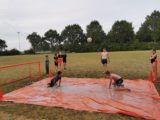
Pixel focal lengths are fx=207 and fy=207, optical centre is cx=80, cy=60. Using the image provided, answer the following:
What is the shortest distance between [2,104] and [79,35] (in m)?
74.4

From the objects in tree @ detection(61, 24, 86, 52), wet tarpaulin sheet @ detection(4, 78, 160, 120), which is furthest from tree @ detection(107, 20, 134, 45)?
wet tarpaulin sheet @ detection(4, 78, 160, 120)

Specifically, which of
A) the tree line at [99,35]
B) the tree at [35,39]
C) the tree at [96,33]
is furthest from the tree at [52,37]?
the tree at [96,33]

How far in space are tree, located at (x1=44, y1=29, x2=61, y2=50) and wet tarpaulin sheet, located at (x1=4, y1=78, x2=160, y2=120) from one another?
73444mm

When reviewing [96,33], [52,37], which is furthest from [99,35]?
[52,37]

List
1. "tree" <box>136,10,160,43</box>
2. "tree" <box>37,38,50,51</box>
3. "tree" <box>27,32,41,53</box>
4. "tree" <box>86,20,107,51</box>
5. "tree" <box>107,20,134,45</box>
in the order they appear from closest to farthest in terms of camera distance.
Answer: "tree" <box>86,20,107,51</box> < "tree" <box>136,10,160,43</box> < "tree" <box>107,20,134,45</box> < "tree" <box>37,38,50,51</box> < "tree" <box>27,32,41,53</box>

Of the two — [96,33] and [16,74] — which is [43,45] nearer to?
[96,33]

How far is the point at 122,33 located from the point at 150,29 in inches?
510

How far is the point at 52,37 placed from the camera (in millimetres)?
83000

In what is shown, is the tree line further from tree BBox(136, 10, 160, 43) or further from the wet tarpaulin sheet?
the wet tarpaulin sheet

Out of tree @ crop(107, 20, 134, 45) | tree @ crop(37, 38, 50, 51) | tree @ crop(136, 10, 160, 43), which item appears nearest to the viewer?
tree @ crop(136, 10, 160, 43)

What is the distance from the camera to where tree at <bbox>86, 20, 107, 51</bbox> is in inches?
2938

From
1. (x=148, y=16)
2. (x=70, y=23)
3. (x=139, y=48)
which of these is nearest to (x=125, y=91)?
(x=139, y=48)

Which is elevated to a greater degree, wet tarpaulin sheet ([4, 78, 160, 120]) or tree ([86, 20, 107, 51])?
tree ([86, 20, 107, 51])

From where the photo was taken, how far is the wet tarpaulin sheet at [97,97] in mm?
6453
